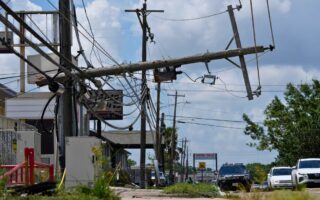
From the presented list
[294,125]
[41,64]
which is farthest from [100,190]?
[294,125]

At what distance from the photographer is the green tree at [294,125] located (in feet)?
183

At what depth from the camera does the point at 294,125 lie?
57062mm

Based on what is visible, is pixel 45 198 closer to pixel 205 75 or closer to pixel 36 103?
pixel 205 75

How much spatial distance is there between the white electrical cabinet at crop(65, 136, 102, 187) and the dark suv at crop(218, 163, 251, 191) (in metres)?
18.5

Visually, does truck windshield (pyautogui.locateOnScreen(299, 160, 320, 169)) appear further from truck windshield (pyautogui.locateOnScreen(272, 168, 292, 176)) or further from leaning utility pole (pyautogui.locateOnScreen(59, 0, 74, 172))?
leaning utility pole (pyautogui.locateOnScreen(59, 0, 74, 172))

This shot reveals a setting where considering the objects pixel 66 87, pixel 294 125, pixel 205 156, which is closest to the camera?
pixel 66 87

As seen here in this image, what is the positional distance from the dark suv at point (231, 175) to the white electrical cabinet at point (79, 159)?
727 inches

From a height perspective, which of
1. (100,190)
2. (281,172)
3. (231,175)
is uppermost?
(100,190)

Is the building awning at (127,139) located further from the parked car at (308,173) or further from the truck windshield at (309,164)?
the parked car at (308,173)

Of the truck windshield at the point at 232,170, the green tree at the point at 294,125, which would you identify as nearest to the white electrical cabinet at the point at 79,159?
the truck windshield at the point at 232,170

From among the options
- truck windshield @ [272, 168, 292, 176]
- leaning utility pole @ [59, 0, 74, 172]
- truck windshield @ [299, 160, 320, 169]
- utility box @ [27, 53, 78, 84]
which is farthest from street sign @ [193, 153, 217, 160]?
leaning utility pole @ [59, 0, 74, 172]

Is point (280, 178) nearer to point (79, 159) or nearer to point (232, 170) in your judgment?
point (232, 170)

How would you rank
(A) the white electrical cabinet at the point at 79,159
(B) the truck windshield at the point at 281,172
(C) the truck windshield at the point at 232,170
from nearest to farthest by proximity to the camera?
(A) the white electrical cabinet at the point at 79,159 < (B) the truck windshield at the point at 281,172 < (C) the truck windshield at the point at 232,170

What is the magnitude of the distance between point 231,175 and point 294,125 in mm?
19009
